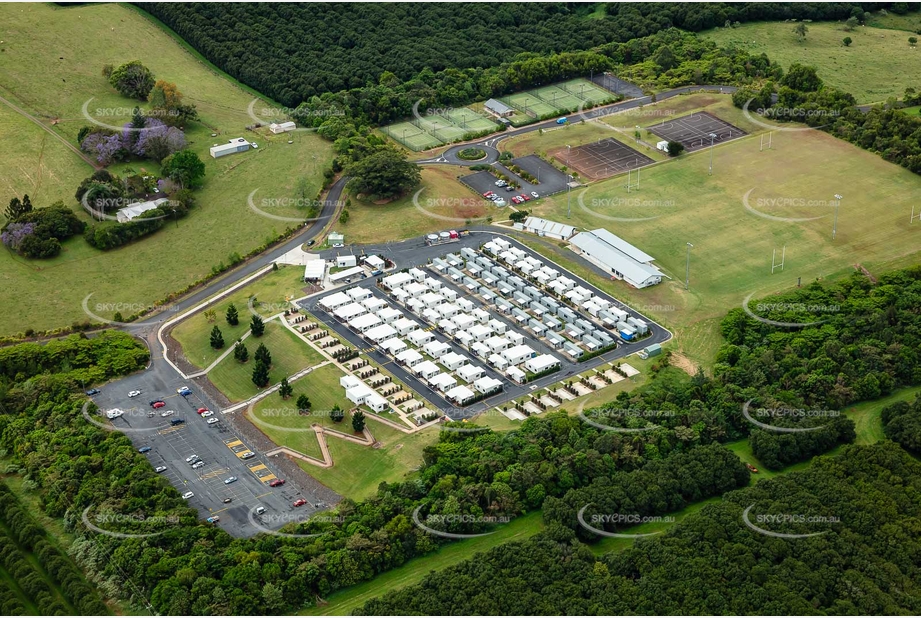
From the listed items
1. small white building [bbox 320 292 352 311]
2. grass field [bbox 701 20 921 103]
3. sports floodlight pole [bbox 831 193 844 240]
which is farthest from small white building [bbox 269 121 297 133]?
sports floodlight pole [bbox 831 193 844 240]

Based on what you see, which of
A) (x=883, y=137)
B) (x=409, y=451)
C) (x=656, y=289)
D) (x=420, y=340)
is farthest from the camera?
(x=883, y=137)

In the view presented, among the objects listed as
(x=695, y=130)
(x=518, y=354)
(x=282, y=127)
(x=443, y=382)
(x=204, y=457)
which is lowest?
(x=204, y=457)

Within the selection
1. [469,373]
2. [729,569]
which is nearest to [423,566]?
[729,569]

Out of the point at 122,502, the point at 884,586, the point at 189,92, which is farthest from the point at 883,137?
the point at 122,502

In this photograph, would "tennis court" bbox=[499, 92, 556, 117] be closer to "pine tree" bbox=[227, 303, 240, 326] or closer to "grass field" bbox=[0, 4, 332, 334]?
"grass field" bbox=[0, 4, 332, 334]

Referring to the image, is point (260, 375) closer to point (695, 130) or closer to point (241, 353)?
point (241, 353)

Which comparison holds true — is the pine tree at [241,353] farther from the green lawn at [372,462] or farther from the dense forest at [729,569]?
the dense forest at [729,569]

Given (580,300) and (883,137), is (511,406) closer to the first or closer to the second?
(580,300)
